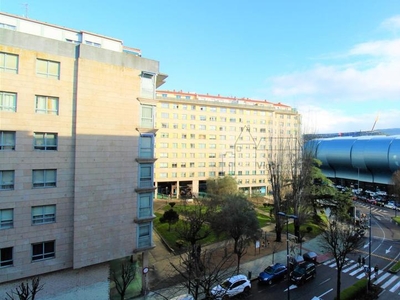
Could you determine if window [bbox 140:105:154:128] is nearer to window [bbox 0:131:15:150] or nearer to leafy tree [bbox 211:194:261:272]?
window [bbox 0:131:15:150]

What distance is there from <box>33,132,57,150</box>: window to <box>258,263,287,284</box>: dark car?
17046mm

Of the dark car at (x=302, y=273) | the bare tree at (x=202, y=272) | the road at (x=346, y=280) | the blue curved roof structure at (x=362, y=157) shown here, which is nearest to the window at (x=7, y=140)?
the bare tree at (x=202, y=272)

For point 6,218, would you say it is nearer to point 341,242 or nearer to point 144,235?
point 144,235

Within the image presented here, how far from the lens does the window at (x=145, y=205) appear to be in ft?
59.4

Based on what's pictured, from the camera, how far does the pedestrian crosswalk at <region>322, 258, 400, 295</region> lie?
64.1 feet

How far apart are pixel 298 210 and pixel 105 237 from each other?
76.0 ft

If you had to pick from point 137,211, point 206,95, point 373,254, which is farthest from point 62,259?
point 206,95

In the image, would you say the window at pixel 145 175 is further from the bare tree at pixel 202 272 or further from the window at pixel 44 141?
the window at pixel 44 141

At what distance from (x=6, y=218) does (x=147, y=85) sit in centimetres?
1150

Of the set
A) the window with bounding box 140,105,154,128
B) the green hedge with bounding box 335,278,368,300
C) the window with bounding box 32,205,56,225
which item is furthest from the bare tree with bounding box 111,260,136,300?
the green hedge with bounding box 335,278,368,300

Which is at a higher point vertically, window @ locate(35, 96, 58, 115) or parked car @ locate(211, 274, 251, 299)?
window @ locate(35, 96, 58, 115)

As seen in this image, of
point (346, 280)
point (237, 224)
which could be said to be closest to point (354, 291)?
point (346, 280)

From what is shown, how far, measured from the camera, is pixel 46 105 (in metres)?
14.8

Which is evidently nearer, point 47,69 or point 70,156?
point 47,69
